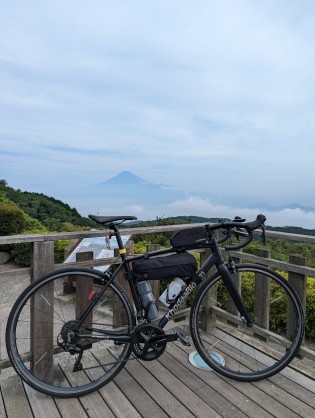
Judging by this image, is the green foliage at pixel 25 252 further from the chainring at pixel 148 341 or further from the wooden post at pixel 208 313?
the chainring at pixel 148 341

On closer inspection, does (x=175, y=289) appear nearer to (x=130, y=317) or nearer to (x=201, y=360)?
(x=130, y=317)

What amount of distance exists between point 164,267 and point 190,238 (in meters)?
0.26

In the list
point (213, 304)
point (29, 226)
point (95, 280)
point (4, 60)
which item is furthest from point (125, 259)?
point (29, 226)

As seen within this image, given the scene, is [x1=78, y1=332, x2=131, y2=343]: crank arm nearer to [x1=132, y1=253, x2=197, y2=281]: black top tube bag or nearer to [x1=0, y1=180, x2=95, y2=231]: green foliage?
[x1=132, y1=253, x2=197, y2=281]: black top tube bag

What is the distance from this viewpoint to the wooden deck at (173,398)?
1.86m

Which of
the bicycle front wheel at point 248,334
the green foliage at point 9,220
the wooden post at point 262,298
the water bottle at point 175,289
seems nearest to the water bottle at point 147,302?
the water bottle at point 175,289

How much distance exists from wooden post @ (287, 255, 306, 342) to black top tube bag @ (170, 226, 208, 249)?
0.72 meters

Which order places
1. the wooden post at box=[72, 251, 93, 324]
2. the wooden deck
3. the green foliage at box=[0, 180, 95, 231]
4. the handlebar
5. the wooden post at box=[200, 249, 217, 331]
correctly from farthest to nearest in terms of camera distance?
the green foliage at box=[0, 180, 95, 231] → the wooden post at box=[200, 249, 217, 331] → the wooden post at box=[72, 251, 93, 324] → the handlebar → the wooden deck

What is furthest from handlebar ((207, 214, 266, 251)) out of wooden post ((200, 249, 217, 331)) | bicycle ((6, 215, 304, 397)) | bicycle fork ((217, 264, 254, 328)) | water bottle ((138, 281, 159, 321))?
wooden post ((200, 249, 217, 331))

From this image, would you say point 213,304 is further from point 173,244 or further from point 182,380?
point 173,244

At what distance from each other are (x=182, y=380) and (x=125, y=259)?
89cm

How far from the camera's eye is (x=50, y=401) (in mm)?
1949

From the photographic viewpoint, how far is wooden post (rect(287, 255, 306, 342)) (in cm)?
236

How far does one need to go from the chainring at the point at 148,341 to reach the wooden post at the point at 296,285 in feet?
3.18
